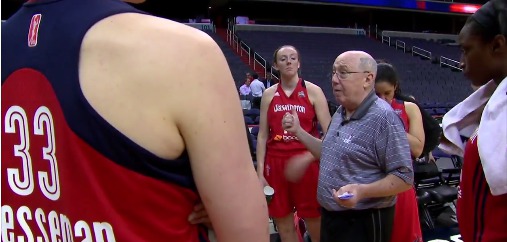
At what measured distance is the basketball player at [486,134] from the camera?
1.22 meters

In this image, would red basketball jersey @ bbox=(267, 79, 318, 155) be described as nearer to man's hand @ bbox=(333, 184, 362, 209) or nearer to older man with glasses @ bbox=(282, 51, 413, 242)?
older man with glasses @ bbox=(282, 51, 413, 242)

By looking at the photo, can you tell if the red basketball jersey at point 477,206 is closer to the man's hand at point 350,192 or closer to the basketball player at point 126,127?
the basketball player at point 126,127

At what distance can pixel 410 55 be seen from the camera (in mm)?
23797

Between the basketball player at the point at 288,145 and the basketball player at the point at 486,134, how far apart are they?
231 cm

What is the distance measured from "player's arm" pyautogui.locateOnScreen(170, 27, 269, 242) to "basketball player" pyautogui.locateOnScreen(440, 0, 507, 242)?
1.95 feet

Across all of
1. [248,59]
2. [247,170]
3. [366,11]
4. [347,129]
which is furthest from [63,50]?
[366,11]

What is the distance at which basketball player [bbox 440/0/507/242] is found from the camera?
4.00 ft

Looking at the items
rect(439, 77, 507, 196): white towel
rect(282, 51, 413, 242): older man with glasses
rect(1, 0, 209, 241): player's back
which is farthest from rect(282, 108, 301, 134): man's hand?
rect(1, 0, 209, 241): player's back

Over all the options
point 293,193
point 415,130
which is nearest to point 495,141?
point 415,130

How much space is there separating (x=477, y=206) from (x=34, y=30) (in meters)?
1.11

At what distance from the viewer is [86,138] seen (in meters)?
0.87

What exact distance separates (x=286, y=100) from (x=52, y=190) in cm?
308

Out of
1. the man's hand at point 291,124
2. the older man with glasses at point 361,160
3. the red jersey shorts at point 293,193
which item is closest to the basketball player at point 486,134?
the older man with glasses at point 361,160

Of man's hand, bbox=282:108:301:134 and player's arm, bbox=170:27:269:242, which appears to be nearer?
player's arm, bbox=170:27:269:242
